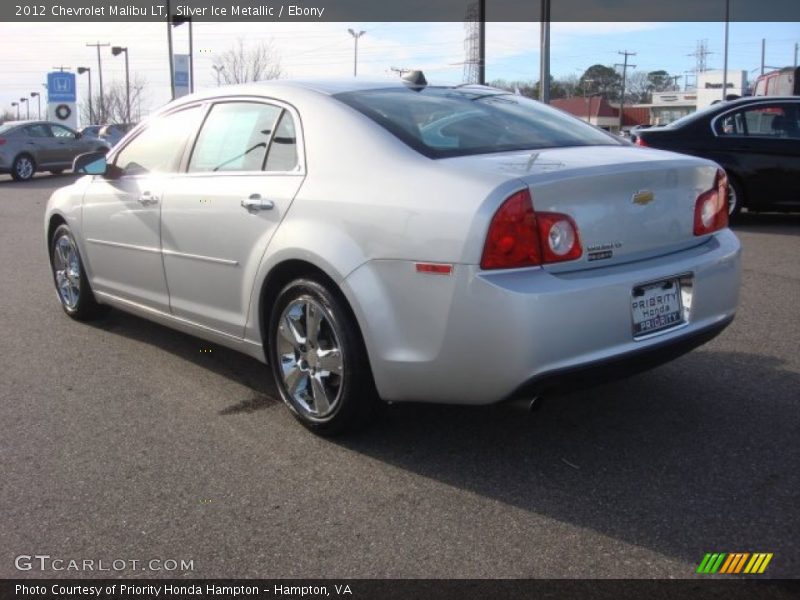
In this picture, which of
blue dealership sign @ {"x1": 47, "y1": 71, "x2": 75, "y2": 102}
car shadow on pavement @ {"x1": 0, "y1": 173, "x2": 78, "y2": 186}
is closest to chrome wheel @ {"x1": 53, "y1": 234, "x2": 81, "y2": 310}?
car shadow on pavement @ {"x1": 0, "y1": 173, "x2": 78, "y2": 186}

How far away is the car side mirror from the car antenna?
6.40ft

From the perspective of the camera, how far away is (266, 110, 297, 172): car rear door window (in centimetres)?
398

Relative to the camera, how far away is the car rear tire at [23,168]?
21.9m

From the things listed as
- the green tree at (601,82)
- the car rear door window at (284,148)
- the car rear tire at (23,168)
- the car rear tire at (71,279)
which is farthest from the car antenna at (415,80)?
the green tree at (601,82)

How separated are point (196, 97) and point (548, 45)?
15404 mm

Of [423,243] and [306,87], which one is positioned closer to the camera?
[423,243]

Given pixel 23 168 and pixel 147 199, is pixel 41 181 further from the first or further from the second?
pixel 147 199

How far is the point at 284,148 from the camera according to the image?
13.3 ft

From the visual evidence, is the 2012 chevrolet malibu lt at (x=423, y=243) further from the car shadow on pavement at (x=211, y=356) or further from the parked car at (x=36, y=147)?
the parked car at (x=36, y=147)

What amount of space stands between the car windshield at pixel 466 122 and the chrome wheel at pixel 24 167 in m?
20.2

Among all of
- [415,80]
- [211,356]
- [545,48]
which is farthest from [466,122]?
[545,48]

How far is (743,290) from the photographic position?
668cm

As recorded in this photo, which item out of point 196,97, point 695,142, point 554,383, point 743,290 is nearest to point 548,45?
point 695,142

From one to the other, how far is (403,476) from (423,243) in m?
0.96
